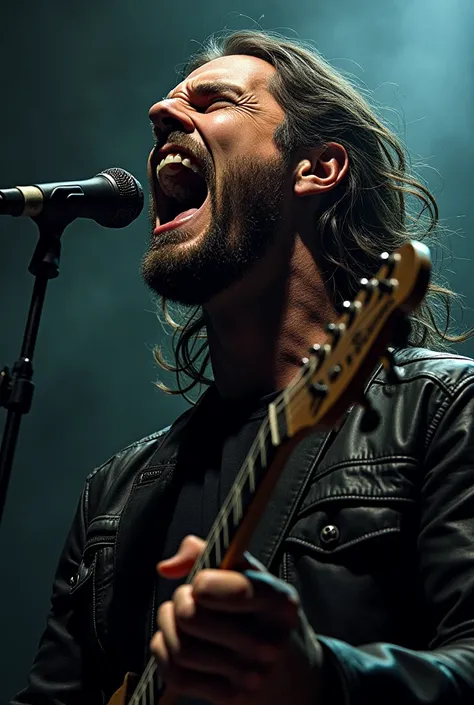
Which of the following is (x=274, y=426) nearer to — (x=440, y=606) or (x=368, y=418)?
(x=368, y=418)

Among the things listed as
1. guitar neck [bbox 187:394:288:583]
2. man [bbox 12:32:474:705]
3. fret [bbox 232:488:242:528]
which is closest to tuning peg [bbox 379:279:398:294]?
man [bbox 12:32:474:705]

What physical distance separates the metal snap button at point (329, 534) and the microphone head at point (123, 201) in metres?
0.80

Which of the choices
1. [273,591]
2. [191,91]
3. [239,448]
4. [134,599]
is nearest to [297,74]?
[191,91]

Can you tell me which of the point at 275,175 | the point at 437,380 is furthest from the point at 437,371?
the point at 275,175

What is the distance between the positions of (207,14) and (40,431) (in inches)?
76.0

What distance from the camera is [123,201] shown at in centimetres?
189

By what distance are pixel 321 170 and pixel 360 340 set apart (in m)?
1.37

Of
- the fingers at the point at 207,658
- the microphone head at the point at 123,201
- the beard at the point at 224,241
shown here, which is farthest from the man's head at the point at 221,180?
the fingers at the point at 207,658

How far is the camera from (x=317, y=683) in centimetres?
98

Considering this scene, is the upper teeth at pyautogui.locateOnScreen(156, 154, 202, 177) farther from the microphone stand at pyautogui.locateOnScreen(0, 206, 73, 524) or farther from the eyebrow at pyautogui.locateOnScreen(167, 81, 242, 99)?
the microphone stand at pyautogui.locateOnScreen(0, 206, 73, 524)

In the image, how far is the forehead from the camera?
7.61ft

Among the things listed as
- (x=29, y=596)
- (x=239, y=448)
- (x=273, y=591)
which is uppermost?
(x=239, y=448)

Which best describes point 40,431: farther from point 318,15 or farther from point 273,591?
point 273,591

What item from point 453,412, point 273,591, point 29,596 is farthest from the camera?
point 29,596
